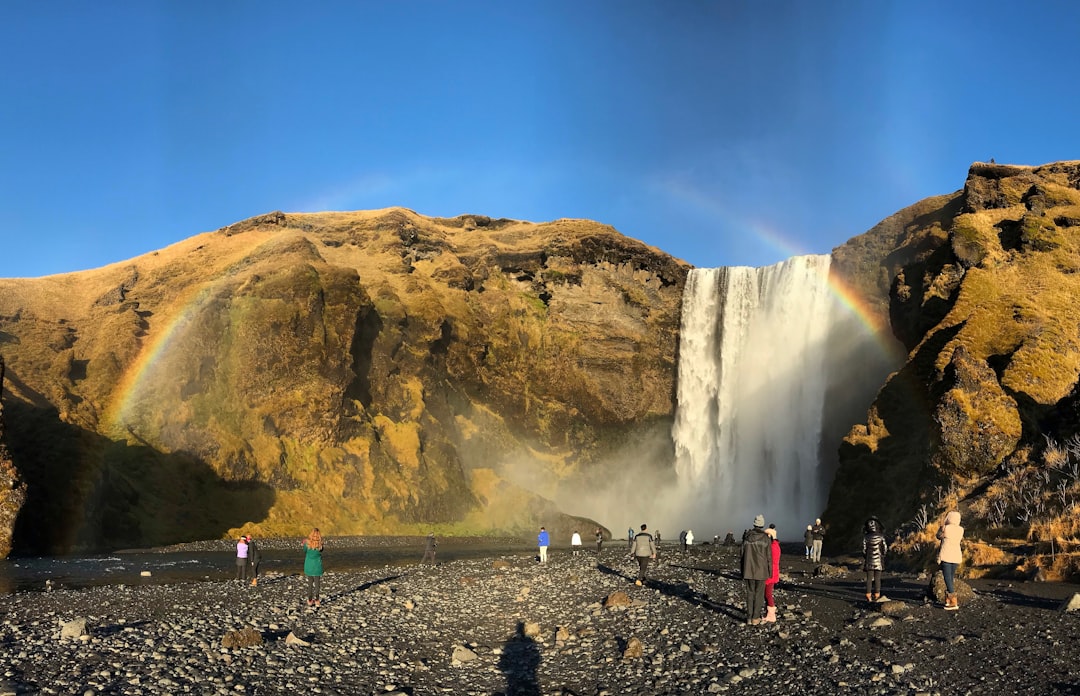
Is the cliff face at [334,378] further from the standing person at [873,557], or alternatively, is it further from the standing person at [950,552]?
the standing person at [950,552]

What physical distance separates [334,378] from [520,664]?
5724 cm

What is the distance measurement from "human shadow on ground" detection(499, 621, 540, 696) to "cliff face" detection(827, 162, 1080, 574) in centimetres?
1551

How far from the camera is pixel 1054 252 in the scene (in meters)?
38.5

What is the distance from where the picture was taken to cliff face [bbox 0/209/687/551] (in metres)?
55.2

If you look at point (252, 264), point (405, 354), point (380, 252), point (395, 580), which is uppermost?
point (380, 252)

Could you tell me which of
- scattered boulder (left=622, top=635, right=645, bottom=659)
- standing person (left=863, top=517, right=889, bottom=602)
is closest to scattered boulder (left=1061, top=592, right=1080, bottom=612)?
standing person (left=863, top=517, right=889, bottom=602)

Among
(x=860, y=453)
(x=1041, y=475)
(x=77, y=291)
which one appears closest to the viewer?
(x=1041, y=475)

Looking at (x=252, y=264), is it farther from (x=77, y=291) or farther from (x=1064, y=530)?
(x=1064, y=530)

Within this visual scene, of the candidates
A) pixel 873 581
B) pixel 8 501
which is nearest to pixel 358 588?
pixel 873 581

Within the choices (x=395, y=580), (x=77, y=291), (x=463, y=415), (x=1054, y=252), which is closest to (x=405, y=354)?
(x=463, y=415)

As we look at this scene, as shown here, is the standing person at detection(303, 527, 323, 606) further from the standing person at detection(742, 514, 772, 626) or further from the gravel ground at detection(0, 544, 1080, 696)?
the standing person at detection(742, 514, 772, 626)

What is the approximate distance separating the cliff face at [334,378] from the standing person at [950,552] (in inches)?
1776

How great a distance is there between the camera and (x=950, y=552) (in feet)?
50.4

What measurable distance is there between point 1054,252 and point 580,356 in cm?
5164
